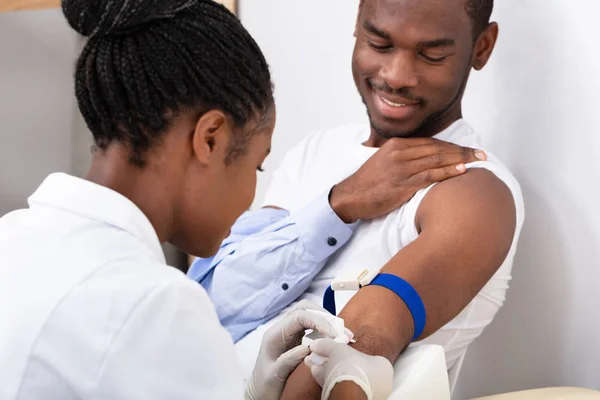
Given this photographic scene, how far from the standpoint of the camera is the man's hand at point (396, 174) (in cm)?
163

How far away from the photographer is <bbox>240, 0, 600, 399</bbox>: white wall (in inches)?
69.9

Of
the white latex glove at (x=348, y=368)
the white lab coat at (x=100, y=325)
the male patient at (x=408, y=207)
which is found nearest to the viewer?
the white lab coat at (x=100, y=325)

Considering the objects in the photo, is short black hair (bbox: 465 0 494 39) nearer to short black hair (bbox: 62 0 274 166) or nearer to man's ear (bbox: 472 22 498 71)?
man's ear (bbox: 472 22 498 71)

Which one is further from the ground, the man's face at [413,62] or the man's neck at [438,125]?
the man's face at [413,62]

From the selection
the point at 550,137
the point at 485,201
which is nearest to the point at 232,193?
the point at 485,201

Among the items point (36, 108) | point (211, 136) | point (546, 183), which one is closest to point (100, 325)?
point (211, 136)

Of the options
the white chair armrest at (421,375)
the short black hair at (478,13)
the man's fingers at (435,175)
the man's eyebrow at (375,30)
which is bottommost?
the white chair armrest at (421,375)

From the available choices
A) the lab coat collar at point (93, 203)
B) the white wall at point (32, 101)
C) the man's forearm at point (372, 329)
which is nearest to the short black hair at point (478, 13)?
the man's forearm at point (372, 329)

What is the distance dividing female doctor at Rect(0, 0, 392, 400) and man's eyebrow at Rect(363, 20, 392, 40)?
0.61m

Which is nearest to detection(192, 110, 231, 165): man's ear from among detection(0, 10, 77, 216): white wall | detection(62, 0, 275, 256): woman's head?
detection(62, 0, 275, 256): woman's head

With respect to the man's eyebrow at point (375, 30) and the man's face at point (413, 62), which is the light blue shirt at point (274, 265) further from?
the man's eyebrow at point (375, 30)

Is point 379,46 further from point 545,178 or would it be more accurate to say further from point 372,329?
point 372,329

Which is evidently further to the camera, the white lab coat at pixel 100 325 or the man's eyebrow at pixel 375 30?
the man's eyebrow at pixel 375 30

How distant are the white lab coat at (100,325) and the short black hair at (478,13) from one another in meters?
1.00
